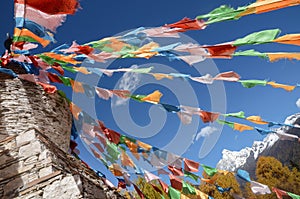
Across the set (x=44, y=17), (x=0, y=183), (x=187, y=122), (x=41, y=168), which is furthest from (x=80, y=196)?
(x=187, y=122)

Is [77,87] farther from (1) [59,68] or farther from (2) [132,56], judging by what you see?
(2) [132,56]

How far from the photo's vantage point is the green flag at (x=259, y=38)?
12.1 ft

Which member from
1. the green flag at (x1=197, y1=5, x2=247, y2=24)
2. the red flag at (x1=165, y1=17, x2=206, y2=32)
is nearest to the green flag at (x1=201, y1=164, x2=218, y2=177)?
the red flag at (x1=165, y1=17, x2=206, y2=32)

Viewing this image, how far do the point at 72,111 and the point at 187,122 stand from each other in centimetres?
241

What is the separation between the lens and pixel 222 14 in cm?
393

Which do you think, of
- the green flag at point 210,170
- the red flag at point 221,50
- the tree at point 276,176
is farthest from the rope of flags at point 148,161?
the tree at point 276,176

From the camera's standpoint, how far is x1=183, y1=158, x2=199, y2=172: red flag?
5605 millimetres

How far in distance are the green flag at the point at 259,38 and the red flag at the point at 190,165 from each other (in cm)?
267

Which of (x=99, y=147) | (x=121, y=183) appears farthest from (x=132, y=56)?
(x=121, y=183)

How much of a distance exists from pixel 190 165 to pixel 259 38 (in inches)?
114

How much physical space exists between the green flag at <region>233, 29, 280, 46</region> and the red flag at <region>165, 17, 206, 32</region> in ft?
1.82

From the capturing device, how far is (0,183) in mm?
2965

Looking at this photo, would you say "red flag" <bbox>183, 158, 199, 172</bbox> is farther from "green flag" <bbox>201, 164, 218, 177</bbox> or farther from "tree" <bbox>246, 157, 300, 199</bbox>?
"tree" <bbox>246, 157, 300, 199</bbox>

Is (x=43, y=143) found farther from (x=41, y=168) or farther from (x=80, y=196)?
(x=80, y=196)
